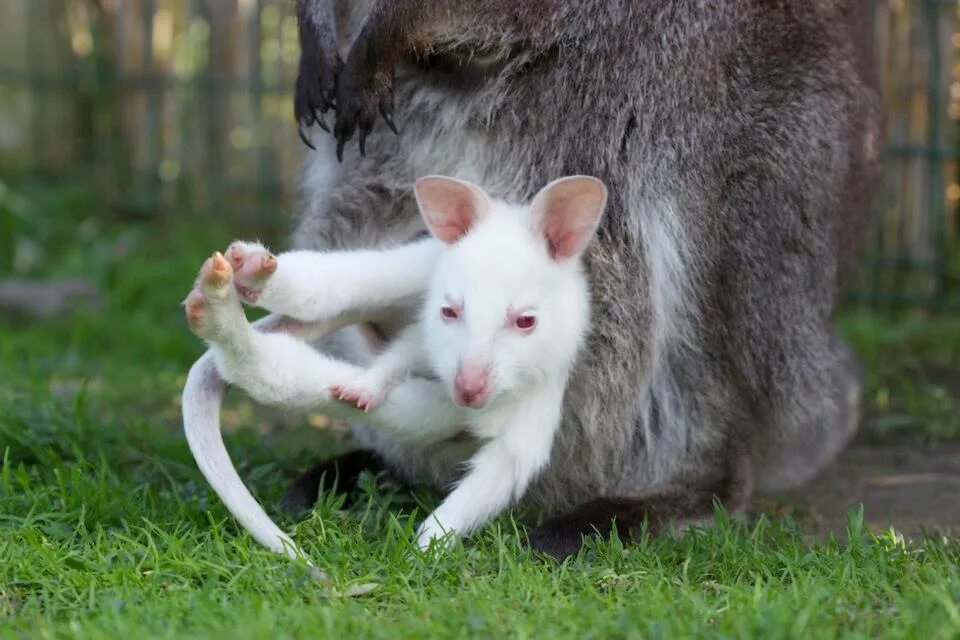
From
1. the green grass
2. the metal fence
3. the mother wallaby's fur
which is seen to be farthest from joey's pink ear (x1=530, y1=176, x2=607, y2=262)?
the metal fence

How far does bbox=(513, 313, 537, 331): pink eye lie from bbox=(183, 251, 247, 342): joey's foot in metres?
0.57

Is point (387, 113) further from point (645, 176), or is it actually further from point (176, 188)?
point (176, 188)

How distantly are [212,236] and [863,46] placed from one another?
13.7 feet

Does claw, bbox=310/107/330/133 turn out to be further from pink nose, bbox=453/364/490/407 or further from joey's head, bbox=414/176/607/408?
pink nose, bbox=453/364/490/407

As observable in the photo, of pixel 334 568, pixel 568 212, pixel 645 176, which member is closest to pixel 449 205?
pixel 568 212

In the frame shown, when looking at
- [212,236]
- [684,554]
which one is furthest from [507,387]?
[212,236]

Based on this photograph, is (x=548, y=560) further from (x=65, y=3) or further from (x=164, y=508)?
(x=65, y=3)

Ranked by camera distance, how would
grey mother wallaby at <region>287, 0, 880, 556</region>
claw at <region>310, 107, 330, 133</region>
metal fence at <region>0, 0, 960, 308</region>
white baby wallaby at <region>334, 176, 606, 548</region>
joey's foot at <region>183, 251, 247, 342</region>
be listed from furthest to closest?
metal fence at <region>0, 0, 960, 308</region>, claw at <region>310, 107, 330, 133</region>, grey mother wallaby at <region>287, 0, 880, 556</region>, white baby wallaby at <region>334, 176, 606, 548</region>, joey's foot at <region>183, 251, 247, 342</region>

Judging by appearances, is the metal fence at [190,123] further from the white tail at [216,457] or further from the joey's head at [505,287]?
the white tail at [216,457]

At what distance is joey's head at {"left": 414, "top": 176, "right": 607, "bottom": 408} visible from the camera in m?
3.01

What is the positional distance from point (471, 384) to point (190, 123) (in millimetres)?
5220

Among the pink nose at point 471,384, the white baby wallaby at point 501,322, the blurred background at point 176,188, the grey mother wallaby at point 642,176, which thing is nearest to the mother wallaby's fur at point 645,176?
the grey mother wallaby at point 642,176

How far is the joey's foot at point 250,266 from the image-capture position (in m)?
3.02

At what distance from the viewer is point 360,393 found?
127 inches
